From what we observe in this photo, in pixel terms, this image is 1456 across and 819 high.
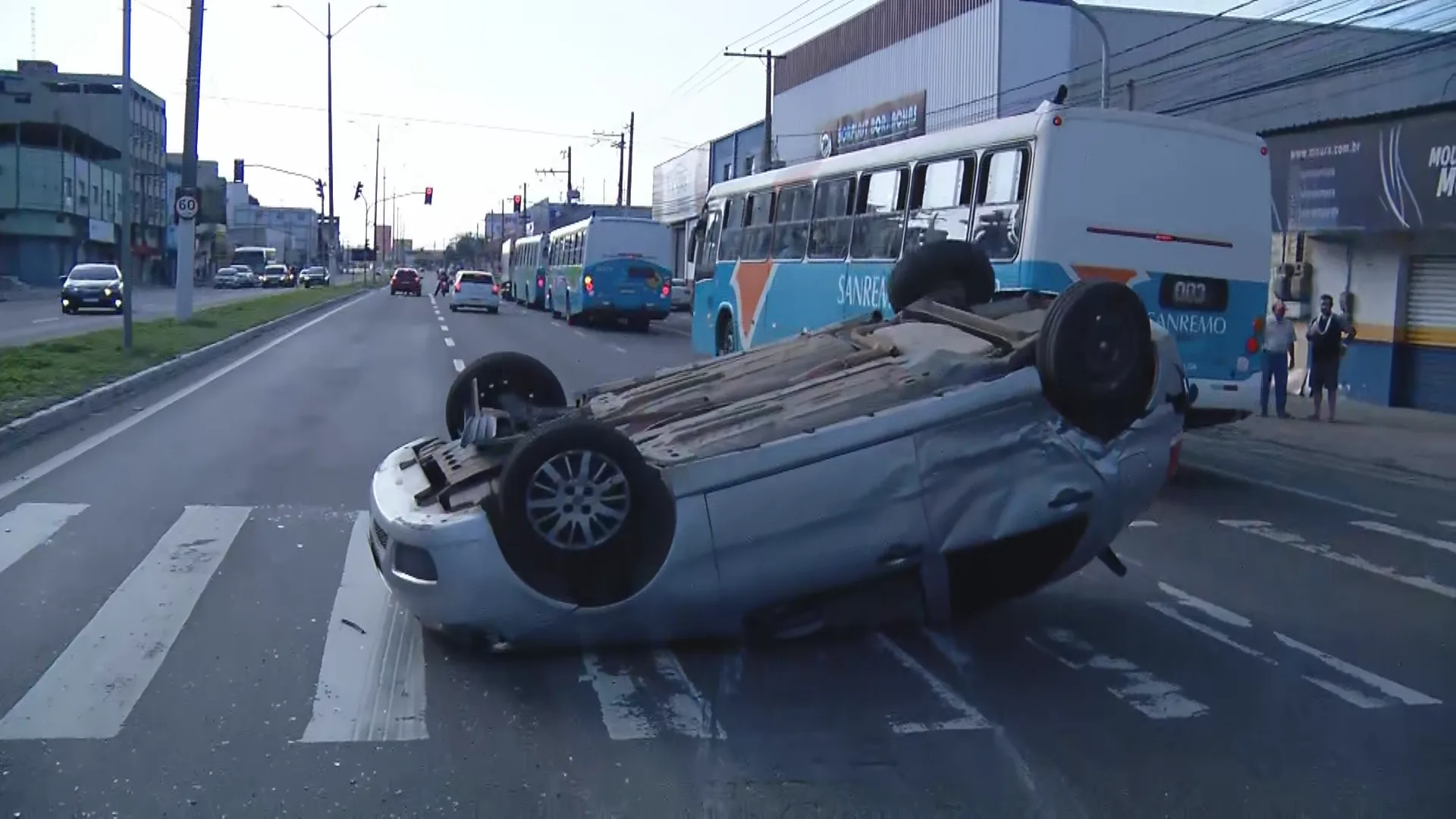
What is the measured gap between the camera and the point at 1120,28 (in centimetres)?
4056

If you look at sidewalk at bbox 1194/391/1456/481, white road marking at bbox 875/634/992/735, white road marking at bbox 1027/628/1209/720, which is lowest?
white road marking at bbox 875/634/992/735


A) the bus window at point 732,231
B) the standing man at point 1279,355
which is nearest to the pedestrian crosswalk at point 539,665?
the standing man at point 1279,355

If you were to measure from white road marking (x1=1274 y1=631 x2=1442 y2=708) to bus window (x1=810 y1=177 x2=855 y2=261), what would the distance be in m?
10.6

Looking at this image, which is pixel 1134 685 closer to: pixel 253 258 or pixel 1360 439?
pixel 1360 439

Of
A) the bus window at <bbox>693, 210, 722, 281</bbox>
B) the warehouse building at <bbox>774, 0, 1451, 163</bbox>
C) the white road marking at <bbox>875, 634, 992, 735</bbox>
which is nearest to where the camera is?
the white road marking at <bbox>875, 634, 992, 735</bbox>

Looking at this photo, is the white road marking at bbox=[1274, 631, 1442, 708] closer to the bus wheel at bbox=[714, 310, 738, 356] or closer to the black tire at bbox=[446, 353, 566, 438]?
the black tire at bbox=[446, 353, 566, 438]

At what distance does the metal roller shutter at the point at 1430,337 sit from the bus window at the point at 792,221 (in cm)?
927

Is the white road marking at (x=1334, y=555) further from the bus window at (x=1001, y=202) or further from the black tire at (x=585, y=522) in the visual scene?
the black tire at (x=585, y=522)

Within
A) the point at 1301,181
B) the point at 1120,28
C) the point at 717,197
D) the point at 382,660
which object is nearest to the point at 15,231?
the point at 1120,28

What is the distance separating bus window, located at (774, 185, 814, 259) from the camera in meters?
18.2

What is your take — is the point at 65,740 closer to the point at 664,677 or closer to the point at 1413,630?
the point at 664,677

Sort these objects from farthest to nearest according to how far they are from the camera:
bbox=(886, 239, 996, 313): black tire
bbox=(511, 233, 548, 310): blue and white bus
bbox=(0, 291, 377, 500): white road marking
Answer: bbox=(511, 233, 548, 310): blue and white bus, bbox=(0, 291, 377, 500): white road marking, bbox=(886, 239, 996, 313): black tire

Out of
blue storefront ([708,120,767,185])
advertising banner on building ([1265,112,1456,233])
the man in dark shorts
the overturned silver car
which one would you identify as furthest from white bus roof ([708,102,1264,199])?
blue storefront ([708,120,767,185])

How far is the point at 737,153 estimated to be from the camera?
2522 inches
